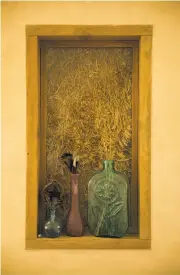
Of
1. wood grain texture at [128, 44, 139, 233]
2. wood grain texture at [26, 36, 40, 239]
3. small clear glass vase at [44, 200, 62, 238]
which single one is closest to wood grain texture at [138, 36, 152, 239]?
wood grain texture at [128, 44, 139, 233]

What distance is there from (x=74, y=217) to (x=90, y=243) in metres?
0.15

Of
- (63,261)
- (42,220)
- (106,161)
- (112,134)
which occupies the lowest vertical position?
(63,261)

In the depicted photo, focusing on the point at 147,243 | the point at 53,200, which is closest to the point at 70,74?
the point at 53,200

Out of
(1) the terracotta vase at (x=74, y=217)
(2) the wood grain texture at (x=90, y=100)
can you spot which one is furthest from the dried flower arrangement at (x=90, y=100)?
(1) the terracotta vase at (x=74, y=217)

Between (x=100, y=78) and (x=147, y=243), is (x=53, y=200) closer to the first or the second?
(x=147, y=243)

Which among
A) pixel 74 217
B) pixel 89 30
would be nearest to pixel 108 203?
pixel 74 217

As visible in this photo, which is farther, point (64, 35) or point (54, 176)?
point (54, 176)

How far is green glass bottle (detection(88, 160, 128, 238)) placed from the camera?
78.2 inches

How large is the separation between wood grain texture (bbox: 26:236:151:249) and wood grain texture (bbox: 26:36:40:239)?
0.06m

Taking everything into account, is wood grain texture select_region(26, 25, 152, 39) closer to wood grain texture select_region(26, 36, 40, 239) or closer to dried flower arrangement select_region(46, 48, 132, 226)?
wood grain texture select_region(26, 36, 40, 239)

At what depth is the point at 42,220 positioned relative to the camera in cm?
209
